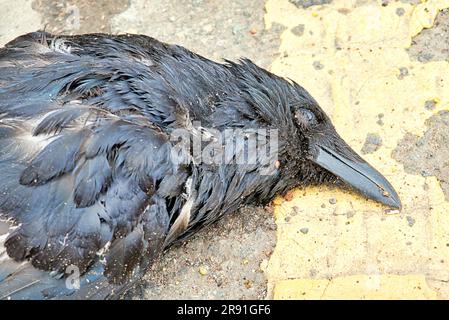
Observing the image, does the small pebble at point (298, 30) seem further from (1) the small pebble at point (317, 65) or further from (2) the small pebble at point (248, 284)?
(2) the small pebble at point (248, 284)

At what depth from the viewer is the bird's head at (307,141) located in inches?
137

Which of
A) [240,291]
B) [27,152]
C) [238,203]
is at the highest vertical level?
[27,152]

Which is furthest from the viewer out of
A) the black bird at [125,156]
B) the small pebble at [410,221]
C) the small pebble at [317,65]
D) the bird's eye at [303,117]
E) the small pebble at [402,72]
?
the small pebble at [317,65]

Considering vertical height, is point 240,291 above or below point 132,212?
below

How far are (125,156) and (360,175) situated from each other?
1228 millimetres

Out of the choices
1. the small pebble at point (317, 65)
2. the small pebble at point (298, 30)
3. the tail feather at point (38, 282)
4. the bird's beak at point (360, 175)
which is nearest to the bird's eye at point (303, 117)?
the bird's beak at point (360, 175)

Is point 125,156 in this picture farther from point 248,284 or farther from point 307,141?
point 307,141

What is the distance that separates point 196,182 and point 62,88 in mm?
744

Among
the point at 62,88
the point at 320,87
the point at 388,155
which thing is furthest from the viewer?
the point at 320,87

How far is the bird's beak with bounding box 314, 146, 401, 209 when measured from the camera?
344 centimetres

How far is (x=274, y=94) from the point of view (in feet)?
11.6
